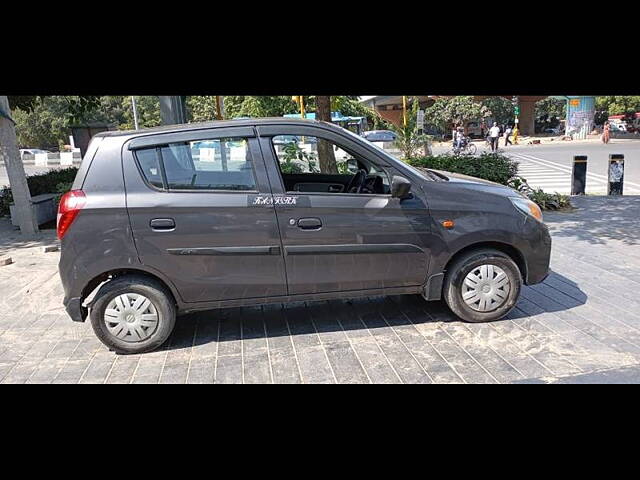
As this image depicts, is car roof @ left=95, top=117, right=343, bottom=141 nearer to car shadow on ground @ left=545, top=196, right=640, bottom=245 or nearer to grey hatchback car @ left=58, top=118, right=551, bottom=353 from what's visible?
grey hatchback car @ left=58, top=118, right=551, bottom=353

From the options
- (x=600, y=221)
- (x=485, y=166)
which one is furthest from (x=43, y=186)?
(x=600, y=221)

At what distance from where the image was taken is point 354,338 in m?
3.70

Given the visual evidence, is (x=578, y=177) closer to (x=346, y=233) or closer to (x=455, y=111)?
(x=346, y=233)

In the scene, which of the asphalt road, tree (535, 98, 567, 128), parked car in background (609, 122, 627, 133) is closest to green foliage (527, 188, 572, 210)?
the asphalt road

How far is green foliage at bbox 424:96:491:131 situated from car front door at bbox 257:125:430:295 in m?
35.6

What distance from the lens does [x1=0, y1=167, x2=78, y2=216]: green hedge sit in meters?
9.64

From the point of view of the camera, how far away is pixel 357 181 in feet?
14.3

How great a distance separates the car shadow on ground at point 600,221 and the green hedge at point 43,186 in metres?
9.57

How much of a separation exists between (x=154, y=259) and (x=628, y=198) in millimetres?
10394

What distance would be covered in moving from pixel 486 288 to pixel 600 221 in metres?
5.23

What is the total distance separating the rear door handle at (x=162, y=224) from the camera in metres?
3.36

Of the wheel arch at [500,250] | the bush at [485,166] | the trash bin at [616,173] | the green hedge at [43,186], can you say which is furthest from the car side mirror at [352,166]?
the trash bin at [616,173]

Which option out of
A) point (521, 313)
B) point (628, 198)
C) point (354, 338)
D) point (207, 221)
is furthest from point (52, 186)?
point (628, 198)
